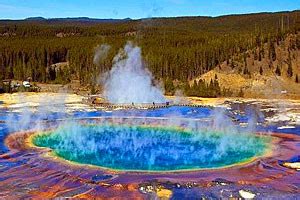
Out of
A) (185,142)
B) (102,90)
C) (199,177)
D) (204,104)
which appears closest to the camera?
(199,177)

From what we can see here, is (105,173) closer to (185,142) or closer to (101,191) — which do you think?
(101,191)

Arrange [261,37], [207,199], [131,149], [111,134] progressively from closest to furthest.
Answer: [207,199], [131,149], [111,134], [261,37]

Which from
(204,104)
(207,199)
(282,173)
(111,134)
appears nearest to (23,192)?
(207,199)

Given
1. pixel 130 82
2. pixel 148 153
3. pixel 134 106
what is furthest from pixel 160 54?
pixel 148 153

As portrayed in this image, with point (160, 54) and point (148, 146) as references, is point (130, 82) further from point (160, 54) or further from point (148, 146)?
point (148, 146)

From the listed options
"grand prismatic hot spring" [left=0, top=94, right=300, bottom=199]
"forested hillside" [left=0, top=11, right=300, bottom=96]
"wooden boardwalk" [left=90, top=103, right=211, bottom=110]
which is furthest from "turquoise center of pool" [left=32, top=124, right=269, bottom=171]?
"forested hillside" [left=0, top=11, right=300, bottom=96]
